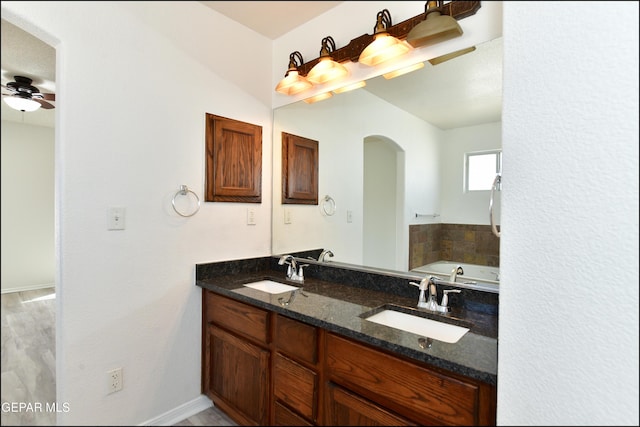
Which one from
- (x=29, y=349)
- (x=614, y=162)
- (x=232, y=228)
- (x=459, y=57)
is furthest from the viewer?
(x=29, y=349)

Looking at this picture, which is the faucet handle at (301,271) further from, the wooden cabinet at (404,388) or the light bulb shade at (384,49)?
the light bulb shade at (384,49)

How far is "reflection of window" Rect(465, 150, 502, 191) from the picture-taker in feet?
4.06

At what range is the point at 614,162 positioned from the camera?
368mm

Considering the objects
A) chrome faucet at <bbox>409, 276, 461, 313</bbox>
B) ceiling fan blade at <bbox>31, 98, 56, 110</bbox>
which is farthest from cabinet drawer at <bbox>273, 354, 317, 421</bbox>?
ceiling fan blade at <bbox>31, 98, 56, 110</bbox>

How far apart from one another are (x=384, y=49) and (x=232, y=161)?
1002mm

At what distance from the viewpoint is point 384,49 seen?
1427 mm

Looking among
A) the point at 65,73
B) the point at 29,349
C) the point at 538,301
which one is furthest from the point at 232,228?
the point at 29,349

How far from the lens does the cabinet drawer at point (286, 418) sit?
1254 mm

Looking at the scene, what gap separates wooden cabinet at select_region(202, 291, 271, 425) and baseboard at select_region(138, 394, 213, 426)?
0.25 feet

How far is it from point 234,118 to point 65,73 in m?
0.78

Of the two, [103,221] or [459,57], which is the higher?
[459,57]

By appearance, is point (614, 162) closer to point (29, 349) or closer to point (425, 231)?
point (425, 231)

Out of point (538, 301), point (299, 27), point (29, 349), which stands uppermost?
point (299, 27)

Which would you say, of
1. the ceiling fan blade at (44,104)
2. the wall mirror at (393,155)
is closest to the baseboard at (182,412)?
the wall mirror at (393,155)
